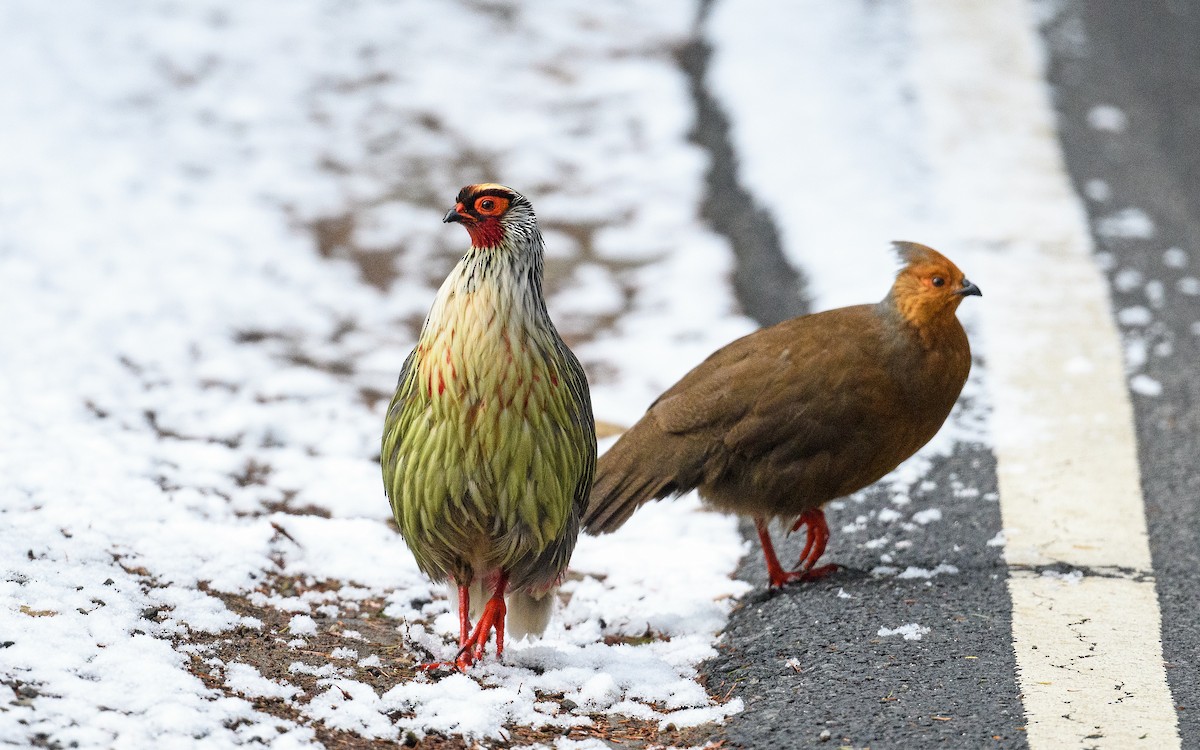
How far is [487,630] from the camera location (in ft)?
13.6

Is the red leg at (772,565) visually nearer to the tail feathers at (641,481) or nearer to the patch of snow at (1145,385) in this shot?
the tail feathers at (641,481)

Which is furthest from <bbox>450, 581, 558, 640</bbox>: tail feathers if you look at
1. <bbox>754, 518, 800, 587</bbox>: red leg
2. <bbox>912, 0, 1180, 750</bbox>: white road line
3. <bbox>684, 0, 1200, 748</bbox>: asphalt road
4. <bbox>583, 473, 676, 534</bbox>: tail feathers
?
<bbox>912, 0, 1180, 750</bbox>: white road line

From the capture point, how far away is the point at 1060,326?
6.76 metres

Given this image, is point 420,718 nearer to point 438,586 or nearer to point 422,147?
point 438,586

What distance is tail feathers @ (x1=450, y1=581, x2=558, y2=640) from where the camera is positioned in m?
4.39

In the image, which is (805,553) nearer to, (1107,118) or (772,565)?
(772,565)

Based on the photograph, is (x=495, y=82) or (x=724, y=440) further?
(x=495, y=82)

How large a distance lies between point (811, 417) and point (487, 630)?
4.42 feet

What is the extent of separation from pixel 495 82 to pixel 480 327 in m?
7.16

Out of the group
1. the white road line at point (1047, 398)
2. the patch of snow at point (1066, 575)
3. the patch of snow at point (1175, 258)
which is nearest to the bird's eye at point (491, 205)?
the white road line at point (1047, 398)

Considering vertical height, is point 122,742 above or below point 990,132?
below

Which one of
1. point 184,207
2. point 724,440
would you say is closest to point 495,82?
point 184,207

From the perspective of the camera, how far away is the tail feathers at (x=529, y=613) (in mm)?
4406

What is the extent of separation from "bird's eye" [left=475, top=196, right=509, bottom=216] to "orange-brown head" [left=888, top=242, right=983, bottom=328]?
5.04ft
